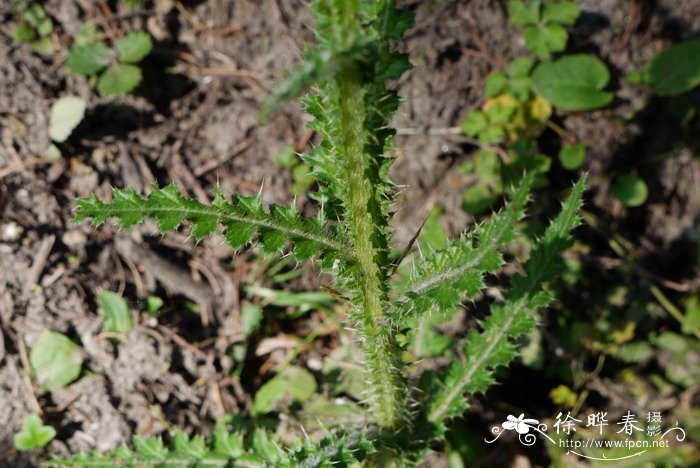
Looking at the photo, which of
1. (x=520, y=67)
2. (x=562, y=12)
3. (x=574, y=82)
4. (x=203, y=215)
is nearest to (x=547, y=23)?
(x=562, y=12)

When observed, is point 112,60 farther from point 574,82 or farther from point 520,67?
point 574,82

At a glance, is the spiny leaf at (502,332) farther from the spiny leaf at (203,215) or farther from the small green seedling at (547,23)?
the small green seedling at (547,23)

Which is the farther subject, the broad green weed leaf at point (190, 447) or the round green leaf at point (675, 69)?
the round green leaf at point (675, 69)

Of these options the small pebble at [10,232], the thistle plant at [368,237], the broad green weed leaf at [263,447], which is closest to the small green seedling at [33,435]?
the thistle plant at [368,237]

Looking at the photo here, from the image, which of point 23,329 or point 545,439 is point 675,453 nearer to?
point 545,439

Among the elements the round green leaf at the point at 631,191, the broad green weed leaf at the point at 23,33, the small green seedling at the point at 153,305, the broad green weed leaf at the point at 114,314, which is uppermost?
the broad green weed leaf at the point at 23,33

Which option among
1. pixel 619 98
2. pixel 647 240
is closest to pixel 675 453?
pixel 647 240
